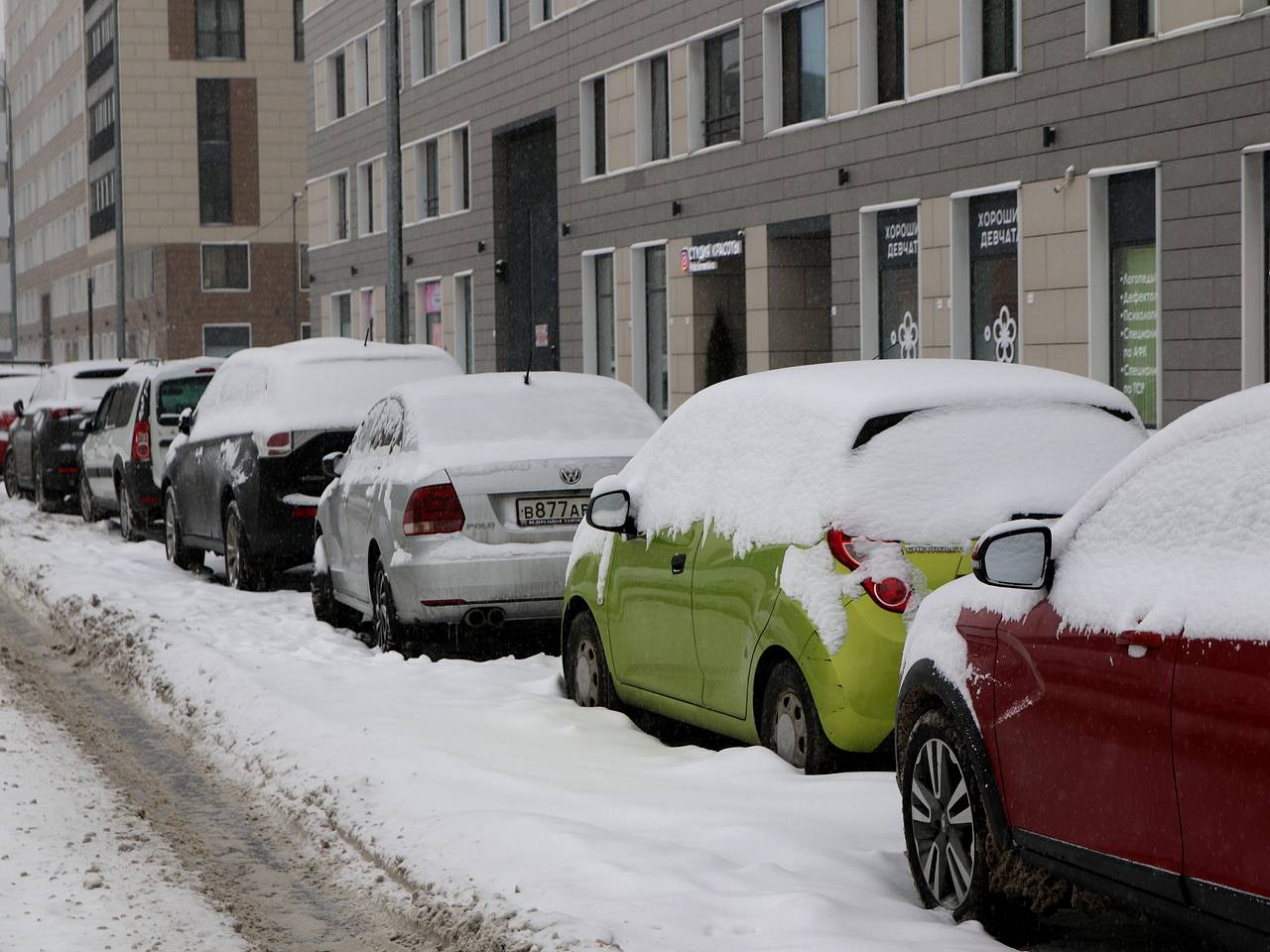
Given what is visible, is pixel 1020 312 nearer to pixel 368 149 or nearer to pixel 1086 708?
pixel 1086 708

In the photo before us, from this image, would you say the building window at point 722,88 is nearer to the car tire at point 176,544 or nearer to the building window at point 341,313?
the car tire at point 176,544

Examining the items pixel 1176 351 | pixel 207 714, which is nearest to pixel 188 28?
pixel 1176 351

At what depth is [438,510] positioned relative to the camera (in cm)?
1058

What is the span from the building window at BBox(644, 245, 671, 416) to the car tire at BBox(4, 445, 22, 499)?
35.7 feet

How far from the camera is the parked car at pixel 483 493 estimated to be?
10.6m

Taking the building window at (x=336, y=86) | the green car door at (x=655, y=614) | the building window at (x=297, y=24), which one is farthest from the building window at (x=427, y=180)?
the green car door at (x=655, y=614)

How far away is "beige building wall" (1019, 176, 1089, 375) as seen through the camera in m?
22.5

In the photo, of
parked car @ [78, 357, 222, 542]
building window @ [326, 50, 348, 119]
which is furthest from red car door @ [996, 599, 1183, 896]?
building window @ [326, 50, 348, 119]

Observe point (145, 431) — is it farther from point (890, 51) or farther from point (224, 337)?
point (224, 337)

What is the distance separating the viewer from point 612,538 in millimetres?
8773

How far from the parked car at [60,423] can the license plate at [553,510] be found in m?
14.0

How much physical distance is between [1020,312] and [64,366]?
1156 centimetres

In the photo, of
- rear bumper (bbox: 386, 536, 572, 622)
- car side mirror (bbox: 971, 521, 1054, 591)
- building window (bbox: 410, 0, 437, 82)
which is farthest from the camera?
building window (bbox: 410, 0, 437, 82)

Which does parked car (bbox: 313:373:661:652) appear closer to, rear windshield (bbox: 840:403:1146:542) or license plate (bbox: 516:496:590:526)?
license plate (bbox: 516:496:590:526)
